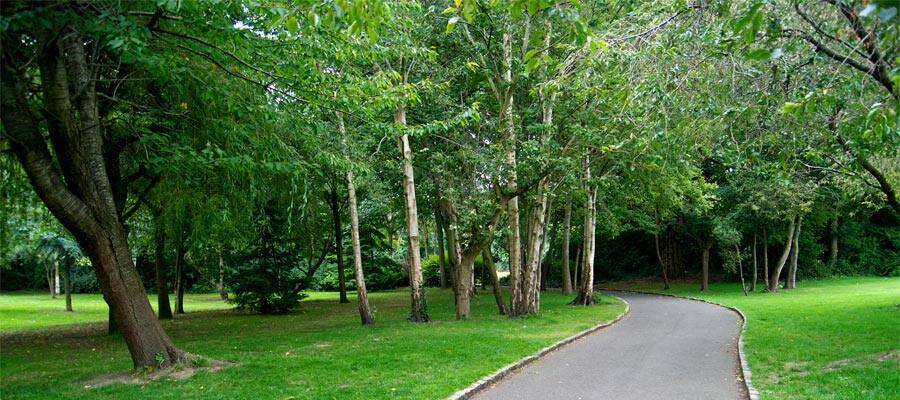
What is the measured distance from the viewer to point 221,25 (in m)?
7.70

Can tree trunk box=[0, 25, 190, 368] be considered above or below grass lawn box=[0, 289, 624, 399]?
above

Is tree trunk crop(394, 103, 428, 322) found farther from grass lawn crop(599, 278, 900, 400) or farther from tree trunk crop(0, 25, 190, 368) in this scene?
grass lawn crop(599, 278, 900, 400)

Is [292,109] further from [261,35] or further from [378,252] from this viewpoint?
[378,252]

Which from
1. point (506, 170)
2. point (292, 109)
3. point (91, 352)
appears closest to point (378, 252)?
point (506, 170)

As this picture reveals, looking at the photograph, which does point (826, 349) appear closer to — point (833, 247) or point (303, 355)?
point (303, 355)

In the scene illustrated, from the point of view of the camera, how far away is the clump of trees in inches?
273

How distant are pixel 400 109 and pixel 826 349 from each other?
10.1 meters

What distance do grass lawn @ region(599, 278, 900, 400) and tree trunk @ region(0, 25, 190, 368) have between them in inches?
328

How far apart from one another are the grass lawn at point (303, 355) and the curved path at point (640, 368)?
64 cm

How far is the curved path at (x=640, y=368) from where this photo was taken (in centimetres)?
798

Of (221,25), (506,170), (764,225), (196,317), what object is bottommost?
(196,317)

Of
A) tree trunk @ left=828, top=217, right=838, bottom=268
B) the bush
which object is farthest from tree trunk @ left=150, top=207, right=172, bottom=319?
tree trunk @ left=828, top=217, right=838, bottom=268

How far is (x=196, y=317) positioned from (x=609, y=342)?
609 inches

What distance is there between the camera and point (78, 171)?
8148 millimetres
